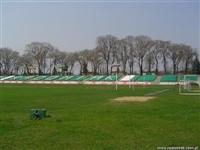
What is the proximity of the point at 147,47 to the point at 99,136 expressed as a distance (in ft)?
309

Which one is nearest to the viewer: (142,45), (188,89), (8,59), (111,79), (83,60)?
(188,89)

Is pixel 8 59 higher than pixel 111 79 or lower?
higher

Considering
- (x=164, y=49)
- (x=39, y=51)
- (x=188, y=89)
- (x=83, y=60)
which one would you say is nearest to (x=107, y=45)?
(x=83, y=60)

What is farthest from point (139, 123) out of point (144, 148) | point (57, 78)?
point (57, 78)

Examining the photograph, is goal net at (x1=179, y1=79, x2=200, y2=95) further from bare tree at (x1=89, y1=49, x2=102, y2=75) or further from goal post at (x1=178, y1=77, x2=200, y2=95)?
bare tree at (x1=89, y1=49, x2=102, y2=75)

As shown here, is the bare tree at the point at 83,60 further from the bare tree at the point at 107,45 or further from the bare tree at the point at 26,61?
the bare tree at the point at 26,61

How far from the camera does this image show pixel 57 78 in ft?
341

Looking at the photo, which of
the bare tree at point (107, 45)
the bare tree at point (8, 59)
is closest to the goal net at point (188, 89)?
the bare tree at point (107, 45)

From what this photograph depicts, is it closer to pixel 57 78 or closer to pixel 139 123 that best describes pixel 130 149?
pixel 139 123

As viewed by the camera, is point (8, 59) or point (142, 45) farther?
point (8, 59)

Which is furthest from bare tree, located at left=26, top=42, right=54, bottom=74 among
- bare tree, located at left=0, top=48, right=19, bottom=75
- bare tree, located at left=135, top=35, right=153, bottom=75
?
bare tree, located at left=135, top=35, right=153, bottom=75

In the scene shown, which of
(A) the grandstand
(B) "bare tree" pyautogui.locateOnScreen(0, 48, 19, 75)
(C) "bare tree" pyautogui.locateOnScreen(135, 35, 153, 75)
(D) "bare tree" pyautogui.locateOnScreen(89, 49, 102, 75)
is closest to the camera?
(A) the grandstand

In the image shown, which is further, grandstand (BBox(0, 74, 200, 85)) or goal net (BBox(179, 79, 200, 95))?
grandstand (BBox(0, 74, 200, 85))

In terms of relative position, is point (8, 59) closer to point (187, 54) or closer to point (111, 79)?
point (111, 79)
